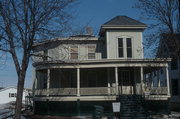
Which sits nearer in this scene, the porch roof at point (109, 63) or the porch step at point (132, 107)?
the porch step at point (132, 107)

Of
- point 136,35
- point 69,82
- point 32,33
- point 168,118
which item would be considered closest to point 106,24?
point 136,35

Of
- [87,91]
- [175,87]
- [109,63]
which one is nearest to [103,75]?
[109,63]

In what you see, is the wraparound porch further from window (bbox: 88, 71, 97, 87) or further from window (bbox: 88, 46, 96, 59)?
window (bbox: 88, 46, 96, 59)

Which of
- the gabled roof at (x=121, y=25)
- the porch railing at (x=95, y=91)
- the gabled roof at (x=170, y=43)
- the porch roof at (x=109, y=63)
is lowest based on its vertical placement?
the porch railing at (x=95, y=91)

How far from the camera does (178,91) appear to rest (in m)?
28.7

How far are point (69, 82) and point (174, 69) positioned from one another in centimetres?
1367

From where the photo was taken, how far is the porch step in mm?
17641

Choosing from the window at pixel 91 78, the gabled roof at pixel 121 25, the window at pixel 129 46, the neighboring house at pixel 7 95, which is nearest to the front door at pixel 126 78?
the window at pixel 129 46

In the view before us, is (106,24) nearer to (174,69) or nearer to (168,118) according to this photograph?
(168,118)

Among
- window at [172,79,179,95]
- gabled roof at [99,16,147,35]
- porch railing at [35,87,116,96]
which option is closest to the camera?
porch railing at [35,87,116,96]

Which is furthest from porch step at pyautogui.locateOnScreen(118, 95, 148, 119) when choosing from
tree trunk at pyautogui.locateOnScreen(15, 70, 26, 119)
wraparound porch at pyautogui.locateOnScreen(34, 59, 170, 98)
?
tree trunk at pyautogui.locateOnScreen(15, 70, 26, 119)

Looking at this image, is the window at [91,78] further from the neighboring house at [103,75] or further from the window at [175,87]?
the window at [175,87]

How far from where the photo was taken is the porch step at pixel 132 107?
57.9 ft

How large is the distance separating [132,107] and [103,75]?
5002mm
